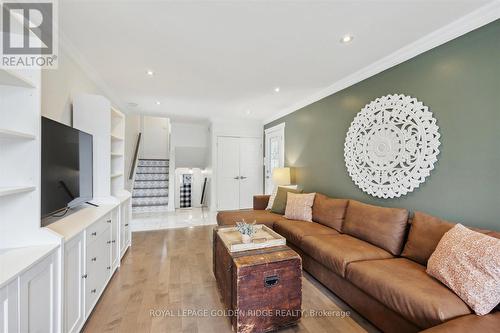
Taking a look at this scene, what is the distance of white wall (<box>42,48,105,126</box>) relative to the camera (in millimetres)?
1872

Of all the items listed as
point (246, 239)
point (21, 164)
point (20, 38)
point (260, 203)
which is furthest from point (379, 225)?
point (20, 38)

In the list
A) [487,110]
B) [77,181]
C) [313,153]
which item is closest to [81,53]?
[77,181]

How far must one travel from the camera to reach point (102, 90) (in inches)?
124

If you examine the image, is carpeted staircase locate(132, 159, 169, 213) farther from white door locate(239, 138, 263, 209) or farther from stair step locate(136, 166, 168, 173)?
white door locate(239, 138, 263, 209)

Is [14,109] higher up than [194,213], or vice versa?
[14,109]

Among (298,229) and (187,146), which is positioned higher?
(187,146)

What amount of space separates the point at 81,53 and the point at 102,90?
946 mm

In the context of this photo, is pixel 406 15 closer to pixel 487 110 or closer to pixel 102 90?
pixel 487 110

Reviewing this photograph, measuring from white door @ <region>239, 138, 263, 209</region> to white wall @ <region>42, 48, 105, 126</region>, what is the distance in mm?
3720

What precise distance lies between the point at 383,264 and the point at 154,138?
711 cm

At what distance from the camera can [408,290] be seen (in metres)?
1.38

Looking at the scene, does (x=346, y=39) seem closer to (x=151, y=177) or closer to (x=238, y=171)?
(x=238, y=171)

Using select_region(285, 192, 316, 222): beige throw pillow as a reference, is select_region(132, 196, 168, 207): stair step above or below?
below

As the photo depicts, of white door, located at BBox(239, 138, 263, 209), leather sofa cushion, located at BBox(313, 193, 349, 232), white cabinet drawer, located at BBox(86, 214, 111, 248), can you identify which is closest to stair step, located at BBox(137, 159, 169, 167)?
white door, located at BBox(239, 138, 263, 209)
